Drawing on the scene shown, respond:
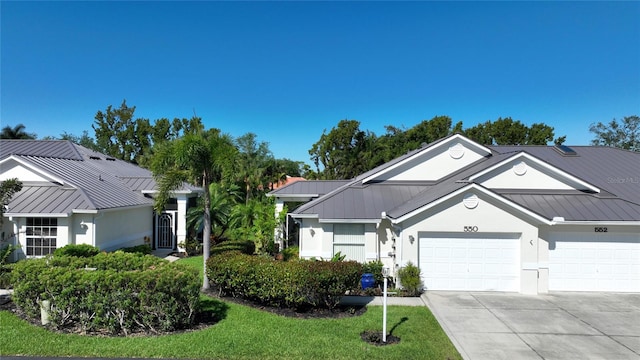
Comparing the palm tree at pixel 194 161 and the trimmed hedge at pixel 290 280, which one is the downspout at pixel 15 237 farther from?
the trimmed hedge at pixel 290 280

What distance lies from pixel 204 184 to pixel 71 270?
4740 mm

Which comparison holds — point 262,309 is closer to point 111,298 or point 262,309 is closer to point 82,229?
point 111,298

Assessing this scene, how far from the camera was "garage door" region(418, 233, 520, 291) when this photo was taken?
12.9 meters

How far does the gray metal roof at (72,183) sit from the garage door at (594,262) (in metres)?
18.3

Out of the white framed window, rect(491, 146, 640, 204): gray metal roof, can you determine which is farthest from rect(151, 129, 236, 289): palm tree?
rect(491, 146, 640, 204): gray metal roof

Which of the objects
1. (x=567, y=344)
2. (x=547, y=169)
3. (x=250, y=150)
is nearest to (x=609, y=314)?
(x=567, y=344)

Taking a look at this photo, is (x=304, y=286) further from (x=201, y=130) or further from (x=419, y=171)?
(x=419, y=171)

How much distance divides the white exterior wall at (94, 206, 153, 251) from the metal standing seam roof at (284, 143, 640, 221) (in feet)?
28.9

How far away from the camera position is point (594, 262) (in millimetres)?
13117

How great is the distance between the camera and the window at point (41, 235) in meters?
15.1

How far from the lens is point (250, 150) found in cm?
3822

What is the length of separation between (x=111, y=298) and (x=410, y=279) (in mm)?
9096

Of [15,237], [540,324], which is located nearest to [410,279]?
[540,324]

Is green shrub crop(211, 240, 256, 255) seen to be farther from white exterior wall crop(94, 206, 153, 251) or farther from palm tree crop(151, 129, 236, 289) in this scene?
palm tree crop(151, 129, 236, 289)
